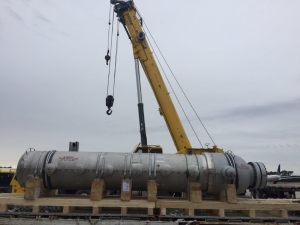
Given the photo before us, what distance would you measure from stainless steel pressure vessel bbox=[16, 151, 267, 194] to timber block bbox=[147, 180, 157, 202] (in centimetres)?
40

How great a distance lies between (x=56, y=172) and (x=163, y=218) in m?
3.04

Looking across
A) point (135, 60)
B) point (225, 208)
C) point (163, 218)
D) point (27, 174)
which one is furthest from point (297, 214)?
point (135, 60)

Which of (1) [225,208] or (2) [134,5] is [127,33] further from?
(1) [225,208]

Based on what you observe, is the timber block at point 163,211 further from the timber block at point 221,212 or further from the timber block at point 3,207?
the timber block at point 3,207

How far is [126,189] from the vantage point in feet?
25.7

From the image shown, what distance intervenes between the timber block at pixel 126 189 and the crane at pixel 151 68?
185 inches

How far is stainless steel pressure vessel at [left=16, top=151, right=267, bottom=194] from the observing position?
8.29 meters

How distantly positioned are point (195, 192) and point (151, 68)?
708 centimetres

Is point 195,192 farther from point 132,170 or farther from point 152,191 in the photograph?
point 132,170

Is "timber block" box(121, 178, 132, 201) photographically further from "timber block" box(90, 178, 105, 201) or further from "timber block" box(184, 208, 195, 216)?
"timber block" box(184, 208, 195, 216)

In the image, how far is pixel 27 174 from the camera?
27.7 feet

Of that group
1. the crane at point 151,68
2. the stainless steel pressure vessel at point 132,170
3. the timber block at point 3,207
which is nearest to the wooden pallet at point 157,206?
the timber block at point 3,207

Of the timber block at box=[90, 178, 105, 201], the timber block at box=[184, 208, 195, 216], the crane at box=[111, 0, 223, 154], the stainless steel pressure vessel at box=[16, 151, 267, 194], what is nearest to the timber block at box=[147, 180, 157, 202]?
the stainless steel pressure vessel at box=[16, 151, 267, 194]

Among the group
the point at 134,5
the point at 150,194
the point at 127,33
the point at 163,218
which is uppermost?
the point at 134,5
